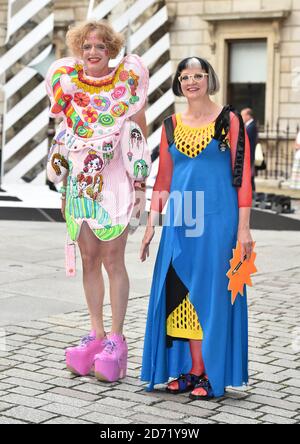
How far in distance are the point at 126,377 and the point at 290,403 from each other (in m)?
0.98

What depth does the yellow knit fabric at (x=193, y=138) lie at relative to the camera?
4.74 m

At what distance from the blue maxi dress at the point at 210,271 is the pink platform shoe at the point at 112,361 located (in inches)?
11.2

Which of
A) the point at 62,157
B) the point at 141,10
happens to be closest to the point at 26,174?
the point at 141,10

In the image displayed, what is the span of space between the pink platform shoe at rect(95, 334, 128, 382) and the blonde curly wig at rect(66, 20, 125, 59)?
5.40ft

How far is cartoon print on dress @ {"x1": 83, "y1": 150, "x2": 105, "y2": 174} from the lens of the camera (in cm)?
503

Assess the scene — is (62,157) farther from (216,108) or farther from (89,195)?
(216,108)

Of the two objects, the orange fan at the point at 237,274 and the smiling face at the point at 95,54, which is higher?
the smiling face at the point at 95,54

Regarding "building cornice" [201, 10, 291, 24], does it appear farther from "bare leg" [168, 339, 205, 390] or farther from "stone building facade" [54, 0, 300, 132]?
"bare leg" [168, 339, 205, 390]

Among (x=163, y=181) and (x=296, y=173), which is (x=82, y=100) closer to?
(x=163, y=181)

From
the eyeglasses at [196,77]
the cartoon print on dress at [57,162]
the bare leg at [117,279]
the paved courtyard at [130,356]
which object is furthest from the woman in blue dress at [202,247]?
the cartoon print on dress at [57,162]

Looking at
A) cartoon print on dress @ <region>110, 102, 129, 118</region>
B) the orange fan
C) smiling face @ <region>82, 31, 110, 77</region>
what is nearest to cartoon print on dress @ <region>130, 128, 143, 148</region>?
cartoon print on dress @ <region>110, 102, 129, 118</region>

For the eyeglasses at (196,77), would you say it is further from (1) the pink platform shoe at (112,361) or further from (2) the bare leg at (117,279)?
(1) the pink platform shoe at (112,361)

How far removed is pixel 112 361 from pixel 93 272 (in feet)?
1.72

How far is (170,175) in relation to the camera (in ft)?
16.2
